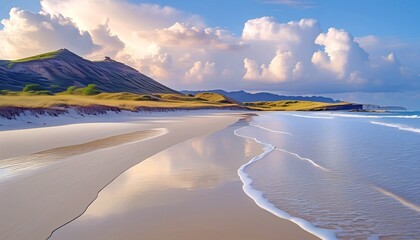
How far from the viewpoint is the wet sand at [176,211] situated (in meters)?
7.07

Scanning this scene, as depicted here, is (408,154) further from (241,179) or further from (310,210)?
(310,210)

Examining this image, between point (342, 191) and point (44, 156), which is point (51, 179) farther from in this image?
point (342, 191)

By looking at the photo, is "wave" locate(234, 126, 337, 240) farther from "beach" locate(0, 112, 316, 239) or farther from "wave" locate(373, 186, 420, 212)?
"wave" locate(373, 186, 420, 212)

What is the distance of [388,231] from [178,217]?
4041 mm

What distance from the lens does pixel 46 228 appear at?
23.4 feet

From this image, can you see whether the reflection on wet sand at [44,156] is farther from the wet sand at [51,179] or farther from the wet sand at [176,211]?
the wet sand at [176,211]

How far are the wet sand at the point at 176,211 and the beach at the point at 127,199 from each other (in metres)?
0.02

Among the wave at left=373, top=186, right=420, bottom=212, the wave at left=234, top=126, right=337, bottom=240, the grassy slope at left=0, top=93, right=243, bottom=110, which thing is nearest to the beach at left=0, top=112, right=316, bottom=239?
the wave at left=234, top=126, right=337, bottom=240

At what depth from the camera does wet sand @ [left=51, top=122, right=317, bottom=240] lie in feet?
23.2

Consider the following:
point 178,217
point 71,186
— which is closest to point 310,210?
point 178,217

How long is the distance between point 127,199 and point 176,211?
5.40 feet

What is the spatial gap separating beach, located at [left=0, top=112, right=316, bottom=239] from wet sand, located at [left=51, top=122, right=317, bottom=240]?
0.7 inches

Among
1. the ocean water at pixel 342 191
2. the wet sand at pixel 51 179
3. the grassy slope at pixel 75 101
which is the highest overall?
the grassy slope at pixel 75 101

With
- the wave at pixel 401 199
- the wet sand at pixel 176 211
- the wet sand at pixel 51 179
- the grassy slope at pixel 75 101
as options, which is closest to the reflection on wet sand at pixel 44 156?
the wet sand at pixel 51 179
